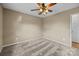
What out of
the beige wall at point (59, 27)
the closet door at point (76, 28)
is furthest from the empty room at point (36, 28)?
the closet door at point (76, 28)

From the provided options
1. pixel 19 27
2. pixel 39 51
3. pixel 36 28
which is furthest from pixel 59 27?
pixel 19 27

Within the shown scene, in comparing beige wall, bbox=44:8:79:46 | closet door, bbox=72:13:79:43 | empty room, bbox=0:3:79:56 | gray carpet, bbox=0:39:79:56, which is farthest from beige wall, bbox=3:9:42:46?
closet door, bbox=72:13:79:43

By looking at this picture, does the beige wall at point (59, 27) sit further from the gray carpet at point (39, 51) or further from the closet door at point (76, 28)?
the closet door at point (76, 28)

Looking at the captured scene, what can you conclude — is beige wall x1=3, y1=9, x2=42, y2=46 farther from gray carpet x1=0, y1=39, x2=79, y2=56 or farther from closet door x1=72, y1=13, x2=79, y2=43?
closet door x1=72, y1=13, x2=79, y2=43

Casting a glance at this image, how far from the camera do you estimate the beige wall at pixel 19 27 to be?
10.1ft

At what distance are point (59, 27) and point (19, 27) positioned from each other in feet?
6.88

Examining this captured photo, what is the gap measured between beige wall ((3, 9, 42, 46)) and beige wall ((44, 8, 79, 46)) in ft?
1.76

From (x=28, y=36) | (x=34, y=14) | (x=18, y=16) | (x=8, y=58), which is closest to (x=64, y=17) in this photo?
(x=34, y=14)

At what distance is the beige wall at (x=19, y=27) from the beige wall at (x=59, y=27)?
0.54 metres

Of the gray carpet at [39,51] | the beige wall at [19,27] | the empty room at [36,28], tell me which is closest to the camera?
the gray carpet at [39,51]

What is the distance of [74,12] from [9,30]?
3060mm

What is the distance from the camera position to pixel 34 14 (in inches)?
120

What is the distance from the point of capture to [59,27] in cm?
338

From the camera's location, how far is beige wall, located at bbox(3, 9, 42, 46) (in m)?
3.08
